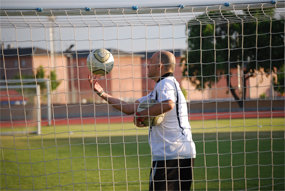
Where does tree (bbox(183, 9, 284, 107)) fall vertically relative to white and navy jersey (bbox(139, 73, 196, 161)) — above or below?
above

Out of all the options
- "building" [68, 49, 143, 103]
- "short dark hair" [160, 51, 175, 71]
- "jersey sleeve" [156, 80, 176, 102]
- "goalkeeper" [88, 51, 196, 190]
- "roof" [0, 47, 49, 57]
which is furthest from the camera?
"roof" [0, 47, 49, 57]

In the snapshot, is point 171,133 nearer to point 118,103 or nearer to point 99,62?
point 118,103

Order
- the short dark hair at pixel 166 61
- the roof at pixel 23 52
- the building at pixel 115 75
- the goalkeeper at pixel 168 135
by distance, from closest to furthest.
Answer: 1. the goalkeeper at pixel 168 135
2. the short dark hair at pixel 166 61
3. the building at pixel 115 75
4. the roof at pixel 23 52

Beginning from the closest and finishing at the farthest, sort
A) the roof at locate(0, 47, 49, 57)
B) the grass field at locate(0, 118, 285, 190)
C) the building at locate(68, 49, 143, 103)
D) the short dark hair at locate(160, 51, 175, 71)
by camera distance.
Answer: the short dark hair at locate(160, 51, 175, 71)
the building at locate(68, 49, 143, 103)
the roof at locate(0, 47, 49, 57)
the grass field at locate(0, 118, 285, 190)

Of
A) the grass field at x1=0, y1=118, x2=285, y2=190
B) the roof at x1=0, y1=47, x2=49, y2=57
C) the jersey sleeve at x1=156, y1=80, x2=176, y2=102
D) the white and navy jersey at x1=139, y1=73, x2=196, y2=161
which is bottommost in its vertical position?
the grass field at x1=0, y1=118, x2=285, y2=190

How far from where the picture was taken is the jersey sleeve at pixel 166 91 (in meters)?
3.25

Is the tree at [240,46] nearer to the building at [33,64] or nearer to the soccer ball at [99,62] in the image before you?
the soccer ball at [99,62]

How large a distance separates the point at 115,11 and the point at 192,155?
203 centimetres

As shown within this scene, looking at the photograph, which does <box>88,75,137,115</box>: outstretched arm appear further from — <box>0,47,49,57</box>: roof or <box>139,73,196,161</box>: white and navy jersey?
<box>0,47,49,57</box>: roof

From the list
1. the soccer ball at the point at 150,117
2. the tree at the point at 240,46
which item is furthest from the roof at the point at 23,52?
the tree at the point at 240,46

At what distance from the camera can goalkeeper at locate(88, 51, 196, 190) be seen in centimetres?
335

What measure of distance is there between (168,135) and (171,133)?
39 millimetres

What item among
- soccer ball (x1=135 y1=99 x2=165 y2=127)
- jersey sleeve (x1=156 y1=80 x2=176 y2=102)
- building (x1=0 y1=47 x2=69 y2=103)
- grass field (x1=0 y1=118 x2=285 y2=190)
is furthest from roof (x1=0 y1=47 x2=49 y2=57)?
jersey sleeve (x1=156 y1=80 x2=176 y2=102)

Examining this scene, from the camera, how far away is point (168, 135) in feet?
11.2
